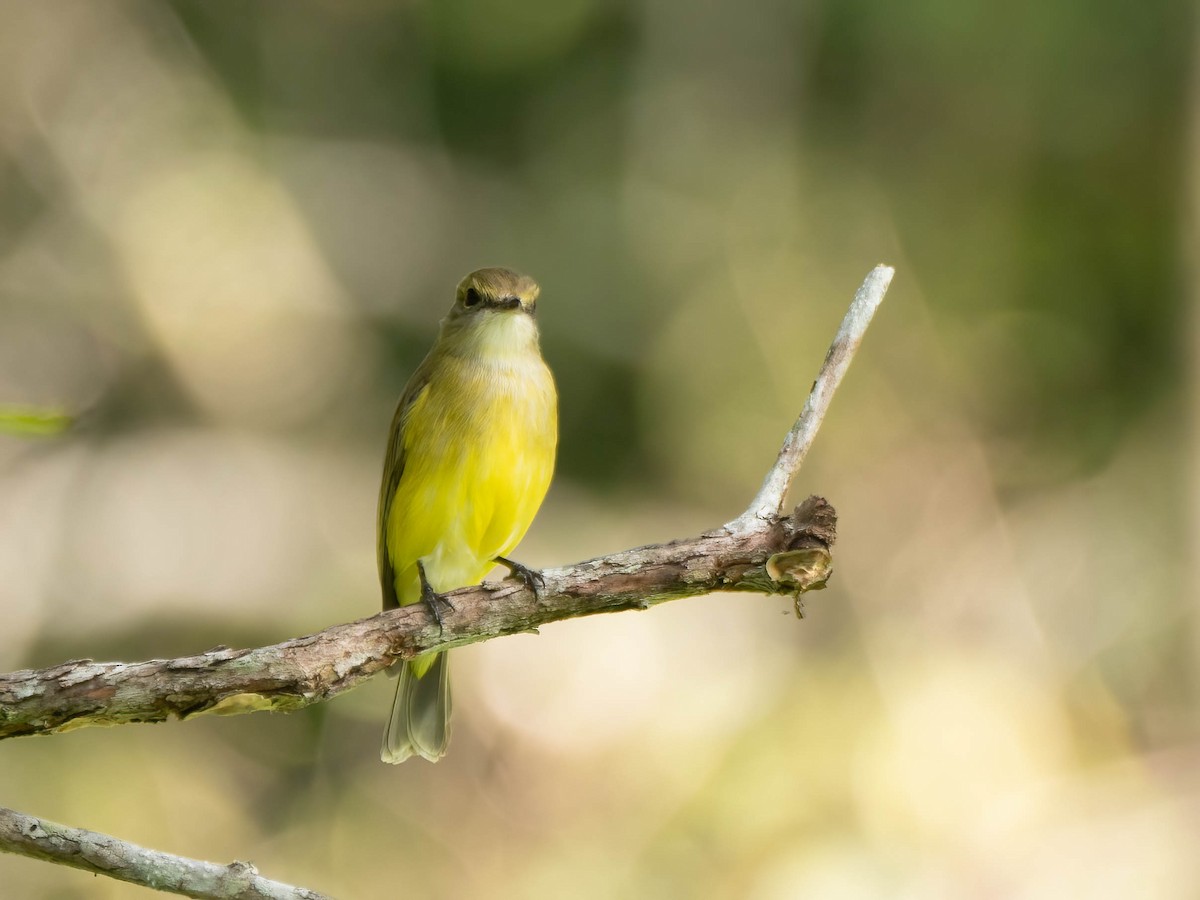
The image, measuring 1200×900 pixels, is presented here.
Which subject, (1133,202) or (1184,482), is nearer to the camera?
(1184,482)

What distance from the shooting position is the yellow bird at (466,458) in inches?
187

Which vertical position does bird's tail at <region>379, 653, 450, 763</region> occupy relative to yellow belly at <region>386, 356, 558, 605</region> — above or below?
below

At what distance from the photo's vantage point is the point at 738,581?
3.36 meters

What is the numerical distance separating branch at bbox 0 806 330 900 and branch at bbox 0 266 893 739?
233mm

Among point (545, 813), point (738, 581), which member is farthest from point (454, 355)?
point (545, 813)

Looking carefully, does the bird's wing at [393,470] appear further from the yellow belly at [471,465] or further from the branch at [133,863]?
the branch at [133,863]

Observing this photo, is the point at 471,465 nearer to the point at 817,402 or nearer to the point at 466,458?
the point at 466,458

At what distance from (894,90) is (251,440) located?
587 centimetres

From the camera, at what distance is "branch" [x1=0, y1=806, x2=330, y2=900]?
9.06ft

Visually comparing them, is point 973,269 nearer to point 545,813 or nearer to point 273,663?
point 545,813

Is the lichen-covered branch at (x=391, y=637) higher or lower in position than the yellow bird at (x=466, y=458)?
lower

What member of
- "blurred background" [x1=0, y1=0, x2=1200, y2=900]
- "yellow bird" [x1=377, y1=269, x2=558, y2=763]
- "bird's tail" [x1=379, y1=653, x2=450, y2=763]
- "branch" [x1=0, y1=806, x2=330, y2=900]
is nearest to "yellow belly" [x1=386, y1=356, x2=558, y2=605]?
"yellow bird" [x1=377, y1=269, x2=558, y2=763]

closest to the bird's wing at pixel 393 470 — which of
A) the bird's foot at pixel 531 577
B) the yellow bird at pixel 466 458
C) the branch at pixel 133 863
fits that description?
the yellow bird at pixel 466 458

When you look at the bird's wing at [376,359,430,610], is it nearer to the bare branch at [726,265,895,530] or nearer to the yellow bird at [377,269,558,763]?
the yellow bird at [377,269,558,763]
